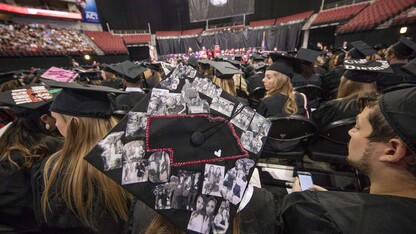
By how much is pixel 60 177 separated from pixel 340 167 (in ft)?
11.1

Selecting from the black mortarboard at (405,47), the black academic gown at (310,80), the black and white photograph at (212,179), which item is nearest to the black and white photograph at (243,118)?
the black and white photograph at (212,179)

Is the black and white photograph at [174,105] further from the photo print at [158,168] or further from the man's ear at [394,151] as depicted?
the man's ear at [394,151]

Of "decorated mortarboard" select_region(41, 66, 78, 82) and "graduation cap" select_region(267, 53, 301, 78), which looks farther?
"decorated mortarboard" select_region(41, 66, 78, 82)

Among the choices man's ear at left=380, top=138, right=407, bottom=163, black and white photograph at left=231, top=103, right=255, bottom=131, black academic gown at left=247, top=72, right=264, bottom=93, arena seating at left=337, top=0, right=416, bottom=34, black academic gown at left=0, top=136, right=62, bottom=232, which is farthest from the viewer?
arena seating at left=337, top=0, right=416, bottom=34

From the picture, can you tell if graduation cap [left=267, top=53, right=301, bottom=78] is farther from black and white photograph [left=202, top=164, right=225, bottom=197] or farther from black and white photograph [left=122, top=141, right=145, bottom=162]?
black and white photograph [left=122, top=141, right=145, bottom=162]

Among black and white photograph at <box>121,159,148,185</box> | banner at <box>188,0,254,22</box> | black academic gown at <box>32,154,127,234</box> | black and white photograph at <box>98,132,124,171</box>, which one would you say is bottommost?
black academic gown at <box>32,154,127,234</box>

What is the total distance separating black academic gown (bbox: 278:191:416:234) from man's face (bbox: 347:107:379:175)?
25cm

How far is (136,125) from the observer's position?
77cm

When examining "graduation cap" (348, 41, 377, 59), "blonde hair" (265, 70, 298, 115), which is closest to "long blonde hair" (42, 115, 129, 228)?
"blonde hair" (265, 70, 298, 115)

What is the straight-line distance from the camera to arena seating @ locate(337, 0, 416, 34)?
10.1 metres

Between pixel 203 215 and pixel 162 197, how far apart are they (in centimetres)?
18

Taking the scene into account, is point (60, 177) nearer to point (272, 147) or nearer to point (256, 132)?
point (256, 132)

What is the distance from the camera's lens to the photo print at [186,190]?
0.71m

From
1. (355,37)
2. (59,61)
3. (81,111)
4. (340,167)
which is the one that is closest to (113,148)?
(81,111)
